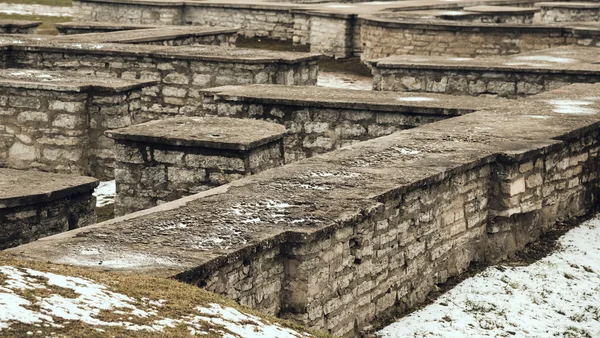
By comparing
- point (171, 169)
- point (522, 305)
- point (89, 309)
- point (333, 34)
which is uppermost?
point (89, 309)

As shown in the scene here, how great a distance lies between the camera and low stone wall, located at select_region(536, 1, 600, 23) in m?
28.4

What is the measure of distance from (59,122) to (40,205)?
4080 mm

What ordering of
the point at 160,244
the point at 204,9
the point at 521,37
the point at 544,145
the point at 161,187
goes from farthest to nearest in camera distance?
the point at 204,9, the point at 521,37, the point at 161,187, the point at 544,145, the point at 160,244

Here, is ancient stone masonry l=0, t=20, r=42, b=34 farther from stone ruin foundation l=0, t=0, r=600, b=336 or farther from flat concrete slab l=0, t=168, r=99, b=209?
flat concrete slab l=0, t=168, r=99, b=209

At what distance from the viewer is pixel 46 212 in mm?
9172

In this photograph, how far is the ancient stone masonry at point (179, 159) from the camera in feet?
33.1

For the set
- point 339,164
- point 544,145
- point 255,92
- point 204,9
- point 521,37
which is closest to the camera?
point 339,164

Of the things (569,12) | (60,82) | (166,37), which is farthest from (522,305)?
(569,12)

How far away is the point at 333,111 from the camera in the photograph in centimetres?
1248

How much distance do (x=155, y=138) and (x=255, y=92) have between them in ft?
10.5

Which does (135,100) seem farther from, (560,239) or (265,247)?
(265,247)

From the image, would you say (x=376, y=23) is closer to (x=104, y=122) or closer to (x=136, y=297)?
(x=104, y=122)

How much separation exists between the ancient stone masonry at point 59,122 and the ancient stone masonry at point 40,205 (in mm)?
3092

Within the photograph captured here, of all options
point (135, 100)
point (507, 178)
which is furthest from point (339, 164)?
point (135, 100)
